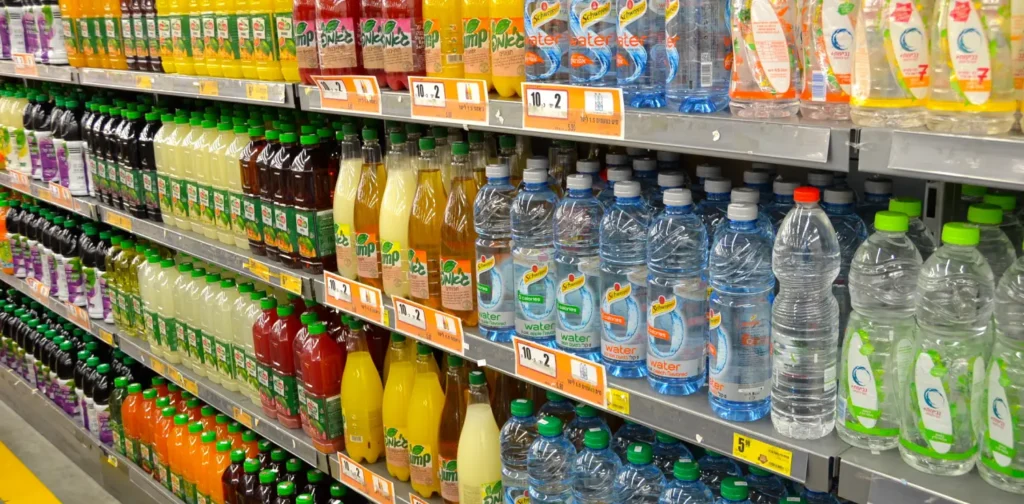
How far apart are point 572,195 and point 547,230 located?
5.1 inches

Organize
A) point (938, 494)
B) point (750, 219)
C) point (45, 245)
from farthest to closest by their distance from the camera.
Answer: point (45, 245), point (750, 219), point (938, 494)

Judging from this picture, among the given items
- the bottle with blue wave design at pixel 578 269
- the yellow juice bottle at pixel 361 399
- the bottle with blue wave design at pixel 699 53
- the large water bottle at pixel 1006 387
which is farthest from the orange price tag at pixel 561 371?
the yellow juice bottle at pixel 361 399

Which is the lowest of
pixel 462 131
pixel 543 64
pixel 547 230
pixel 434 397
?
pixel 434 397

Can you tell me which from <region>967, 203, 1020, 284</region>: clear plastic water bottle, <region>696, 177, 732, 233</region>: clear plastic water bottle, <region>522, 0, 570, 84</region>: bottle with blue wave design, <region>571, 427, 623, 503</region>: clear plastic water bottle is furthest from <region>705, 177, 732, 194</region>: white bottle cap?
<region>571, 427, 623, 503</region>: clear plastic water bottle

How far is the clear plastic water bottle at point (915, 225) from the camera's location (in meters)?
1.33

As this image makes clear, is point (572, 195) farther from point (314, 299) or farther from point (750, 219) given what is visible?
point (314, 299)

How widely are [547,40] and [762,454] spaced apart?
2.70ft

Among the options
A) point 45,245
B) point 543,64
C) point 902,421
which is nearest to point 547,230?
point 543,64

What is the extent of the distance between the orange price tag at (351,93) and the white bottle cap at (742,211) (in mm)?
897

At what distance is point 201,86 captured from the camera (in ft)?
8.43

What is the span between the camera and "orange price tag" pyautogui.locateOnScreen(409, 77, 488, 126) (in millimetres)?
1723

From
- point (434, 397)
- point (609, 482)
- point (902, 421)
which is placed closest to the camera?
point (902, 421)

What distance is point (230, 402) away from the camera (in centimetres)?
289

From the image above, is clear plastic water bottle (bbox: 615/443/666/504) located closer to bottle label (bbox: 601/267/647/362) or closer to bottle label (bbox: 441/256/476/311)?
bottle label (bbox: 601/267/647/362)
